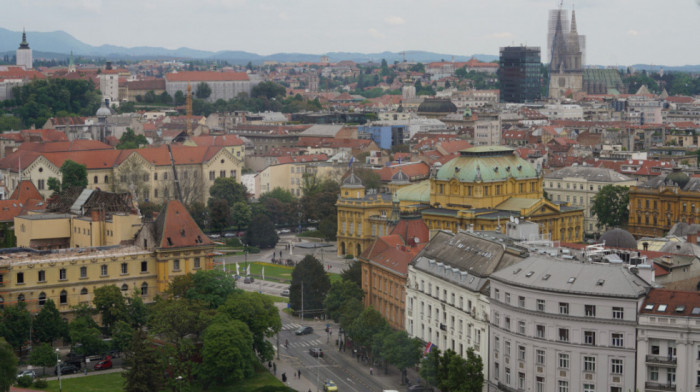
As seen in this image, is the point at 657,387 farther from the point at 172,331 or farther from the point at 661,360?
the point at 172,331

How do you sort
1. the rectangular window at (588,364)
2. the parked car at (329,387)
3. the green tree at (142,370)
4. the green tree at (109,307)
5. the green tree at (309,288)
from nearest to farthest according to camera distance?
the rectangular window at (588,364)
the green tree at (142,370)
the parked car at (329,387)
the green tree at (109,307)
the green tree at (309,288)

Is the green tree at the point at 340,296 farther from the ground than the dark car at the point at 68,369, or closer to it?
farther from the ground

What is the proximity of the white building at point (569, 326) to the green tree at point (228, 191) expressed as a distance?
80585 mm

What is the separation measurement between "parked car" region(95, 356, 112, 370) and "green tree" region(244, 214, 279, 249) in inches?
1999

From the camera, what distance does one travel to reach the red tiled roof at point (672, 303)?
59.0 m

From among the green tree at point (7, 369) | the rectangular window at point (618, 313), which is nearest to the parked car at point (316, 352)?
the green tree at point (7, 369)

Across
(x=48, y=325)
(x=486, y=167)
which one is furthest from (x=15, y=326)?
(x=486, y=167)

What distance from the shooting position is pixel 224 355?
7194cm

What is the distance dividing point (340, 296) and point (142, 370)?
23.8 metres

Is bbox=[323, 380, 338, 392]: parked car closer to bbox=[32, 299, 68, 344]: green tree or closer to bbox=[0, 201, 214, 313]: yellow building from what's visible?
bbox=[32, 299, 68, 344]: green tree

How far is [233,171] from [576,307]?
332 feet

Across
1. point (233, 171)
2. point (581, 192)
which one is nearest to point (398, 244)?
point (581, 192)

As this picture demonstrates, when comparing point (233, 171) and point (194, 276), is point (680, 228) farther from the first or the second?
point (233, 171)

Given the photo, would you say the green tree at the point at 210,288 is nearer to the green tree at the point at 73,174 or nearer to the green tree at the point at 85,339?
the green tree at the point at 85,339
